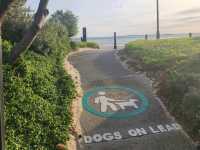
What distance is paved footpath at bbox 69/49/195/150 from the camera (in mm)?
9492

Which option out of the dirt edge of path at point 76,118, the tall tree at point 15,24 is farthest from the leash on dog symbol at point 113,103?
the tall tree at point 15,24

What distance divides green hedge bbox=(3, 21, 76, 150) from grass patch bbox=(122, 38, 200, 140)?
3223 millimetres

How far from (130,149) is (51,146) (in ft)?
6.51

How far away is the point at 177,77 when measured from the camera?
482 inches

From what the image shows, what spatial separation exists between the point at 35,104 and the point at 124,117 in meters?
3.00

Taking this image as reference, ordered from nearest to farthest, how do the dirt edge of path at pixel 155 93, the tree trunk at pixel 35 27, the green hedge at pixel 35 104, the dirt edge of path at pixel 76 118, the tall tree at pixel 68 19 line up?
the green hedge at pixel 35 104 < the tree trunk at pixel 35 27 < the dirt edge of path at pixel 76 118 < the dirt edge of path at pixel 155 93 < the tall tree at pixel 68 19

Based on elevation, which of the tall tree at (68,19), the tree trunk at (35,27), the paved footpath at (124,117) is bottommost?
the paved footpath at (124,117)

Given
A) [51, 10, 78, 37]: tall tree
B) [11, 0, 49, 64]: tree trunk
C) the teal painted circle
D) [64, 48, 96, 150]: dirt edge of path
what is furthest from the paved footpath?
[51, 10, 78, 37]: tall tree

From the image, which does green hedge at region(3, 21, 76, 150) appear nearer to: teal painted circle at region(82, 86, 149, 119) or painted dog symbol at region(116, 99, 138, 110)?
teal painted circle at region(82, 86, 149, 119)

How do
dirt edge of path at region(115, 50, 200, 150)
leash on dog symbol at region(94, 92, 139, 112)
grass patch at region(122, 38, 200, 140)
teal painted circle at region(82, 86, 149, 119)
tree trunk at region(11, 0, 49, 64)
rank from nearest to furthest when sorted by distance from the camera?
tree trunk at region(11, 0, 49, 64), dirt edge of path at region(115, 50, 200, 150), grass patch at region(122, 38, 200, 140), teal painted circle at region(82, 86, 149, 119), leash on dog symbol at region(94, 92, 139, 112)

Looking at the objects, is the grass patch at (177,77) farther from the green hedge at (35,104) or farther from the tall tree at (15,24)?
the tall tree at (15,24)

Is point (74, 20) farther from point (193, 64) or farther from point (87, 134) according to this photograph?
point (87, 134)

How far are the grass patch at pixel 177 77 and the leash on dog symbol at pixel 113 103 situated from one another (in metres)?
1.07

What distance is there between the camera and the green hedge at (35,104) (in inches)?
324
